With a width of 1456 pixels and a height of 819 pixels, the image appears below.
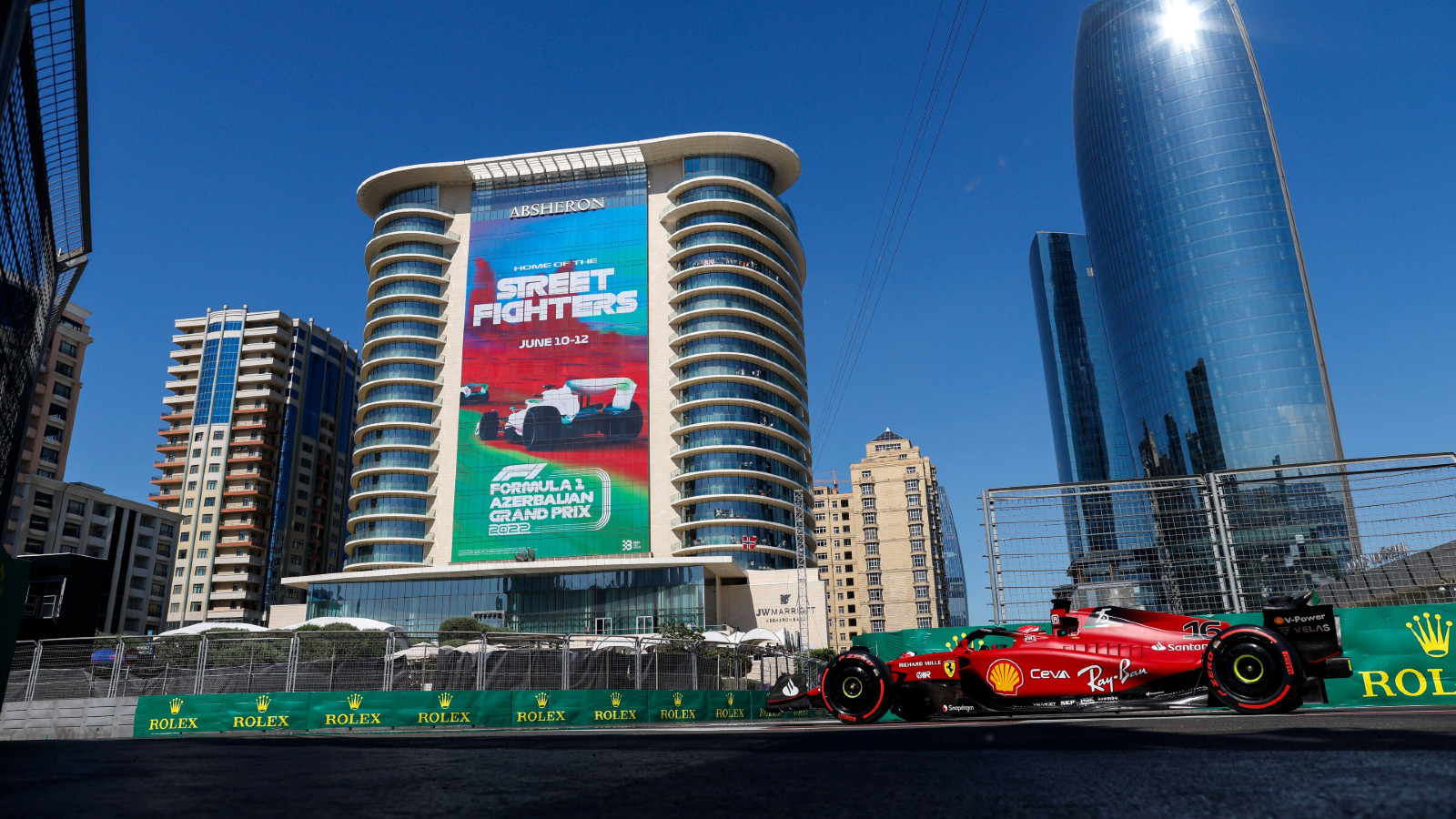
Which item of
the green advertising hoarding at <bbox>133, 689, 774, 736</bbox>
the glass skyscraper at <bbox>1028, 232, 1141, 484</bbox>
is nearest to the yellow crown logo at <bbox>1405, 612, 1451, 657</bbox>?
the green advertising hoarding at <bbox>133, 689, 774, 736</bbox>

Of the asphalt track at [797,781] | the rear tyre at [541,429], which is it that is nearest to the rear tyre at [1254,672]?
the asphalt track at [797,781]

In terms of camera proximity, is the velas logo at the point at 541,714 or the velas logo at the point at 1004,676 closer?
the velas logo at the point at 1004,676

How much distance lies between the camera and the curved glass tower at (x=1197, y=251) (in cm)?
9100

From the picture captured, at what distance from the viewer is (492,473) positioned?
7238 cm

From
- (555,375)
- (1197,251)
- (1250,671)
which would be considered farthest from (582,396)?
(1197,251)

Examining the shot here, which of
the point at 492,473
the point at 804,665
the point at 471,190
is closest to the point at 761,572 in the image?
the point at 492,473

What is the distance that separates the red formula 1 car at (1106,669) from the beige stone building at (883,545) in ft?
338

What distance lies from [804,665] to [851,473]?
325ft

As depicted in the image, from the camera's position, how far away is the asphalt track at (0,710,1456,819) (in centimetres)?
244

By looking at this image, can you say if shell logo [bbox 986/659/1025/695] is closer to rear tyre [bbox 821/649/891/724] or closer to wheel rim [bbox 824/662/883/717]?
→ rear tyre [bbox 821/649/891/724]

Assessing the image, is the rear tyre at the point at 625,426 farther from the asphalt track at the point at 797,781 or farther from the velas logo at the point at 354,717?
the asphalt track at the point at 797,781

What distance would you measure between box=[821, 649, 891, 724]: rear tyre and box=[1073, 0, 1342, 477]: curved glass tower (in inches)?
3531

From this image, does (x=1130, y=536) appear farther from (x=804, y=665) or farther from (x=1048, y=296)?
(x=1048, y=296)

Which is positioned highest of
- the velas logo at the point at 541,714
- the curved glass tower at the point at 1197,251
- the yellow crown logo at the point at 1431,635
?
the curved glass tower at the point at 1197,251
